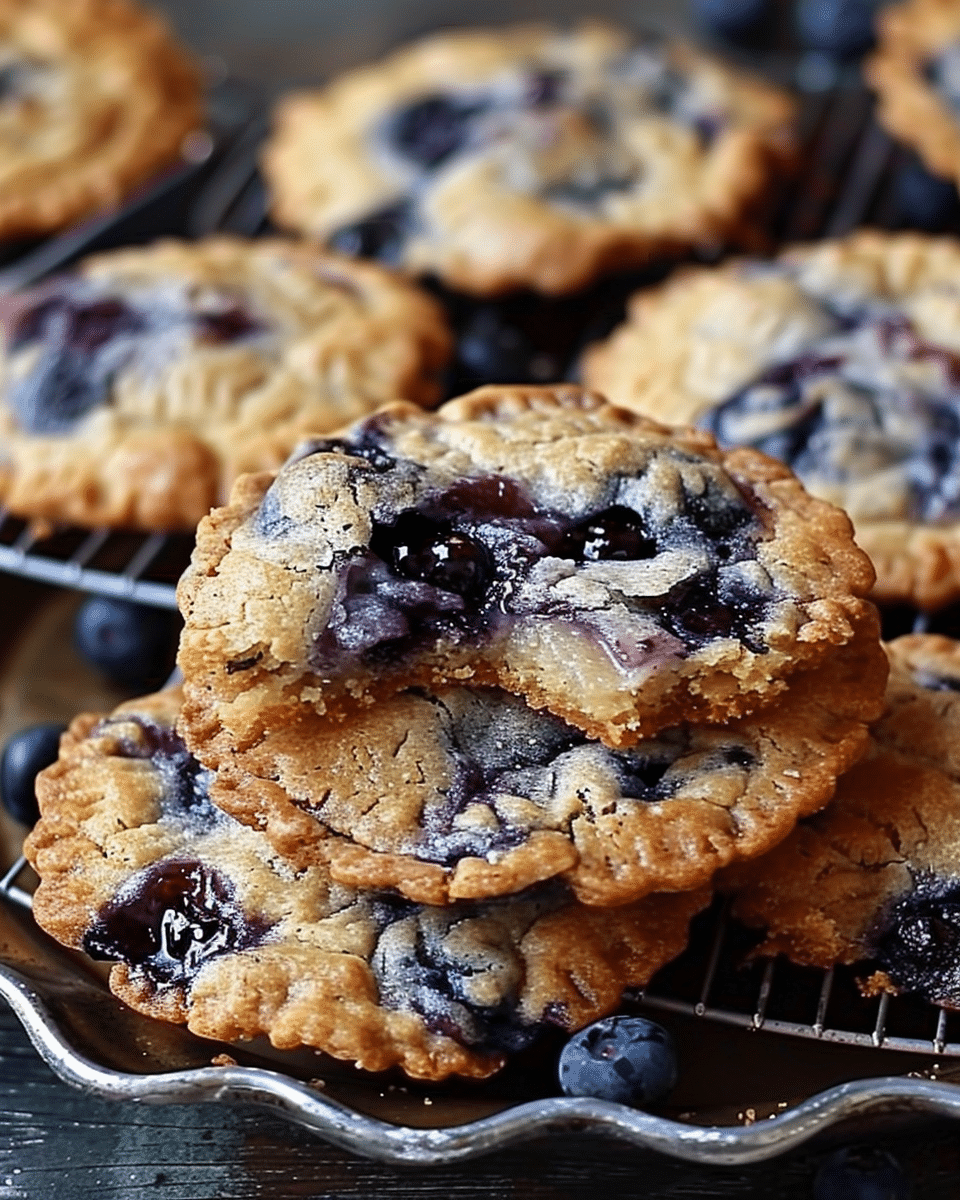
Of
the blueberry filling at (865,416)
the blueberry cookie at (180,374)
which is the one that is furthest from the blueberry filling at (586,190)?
the blueberry filling at (865,416)

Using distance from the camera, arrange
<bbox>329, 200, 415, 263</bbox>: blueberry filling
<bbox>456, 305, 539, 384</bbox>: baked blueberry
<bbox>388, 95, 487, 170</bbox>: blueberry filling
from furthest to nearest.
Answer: <bbox>388, 95, 487, 170</bbox>: blueberry filling
<bbox>329, 200, 415, 263</bbox>: blueberry filling
<bbox>456, 305, 539, 384</bbox>: baked blueberry

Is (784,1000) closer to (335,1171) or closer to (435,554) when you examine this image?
(335,1171)

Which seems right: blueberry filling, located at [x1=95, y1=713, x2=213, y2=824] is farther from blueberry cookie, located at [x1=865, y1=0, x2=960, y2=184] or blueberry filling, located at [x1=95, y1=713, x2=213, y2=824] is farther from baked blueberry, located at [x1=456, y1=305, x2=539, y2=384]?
blueberry cookie, located at [x1=865, y1=0, x2=960, y2=184]

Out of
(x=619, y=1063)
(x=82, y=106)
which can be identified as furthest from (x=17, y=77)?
(x=619, y=1063)

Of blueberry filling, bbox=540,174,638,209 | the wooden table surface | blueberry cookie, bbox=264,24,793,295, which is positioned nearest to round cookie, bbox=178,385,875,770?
the wooden table surface

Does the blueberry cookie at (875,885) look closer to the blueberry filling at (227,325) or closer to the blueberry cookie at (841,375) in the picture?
the blueberry cookie at (841,375)

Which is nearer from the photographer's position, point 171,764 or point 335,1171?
point 335,1171

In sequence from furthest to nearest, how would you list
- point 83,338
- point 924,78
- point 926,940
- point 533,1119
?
point 924,78
point 83,338
point 926,940
point 533,1119

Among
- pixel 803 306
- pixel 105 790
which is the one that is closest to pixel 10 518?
pixel 105 790
